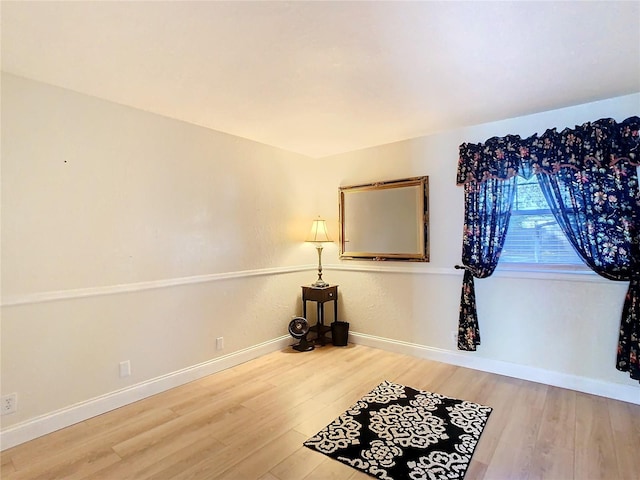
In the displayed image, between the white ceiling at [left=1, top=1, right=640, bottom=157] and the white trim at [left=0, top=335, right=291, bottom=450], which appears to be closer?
the white ceiling at [left=1, top=1, right=640, bottom=157]

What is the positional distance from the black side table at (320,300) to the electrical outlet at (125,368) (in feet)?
6.57

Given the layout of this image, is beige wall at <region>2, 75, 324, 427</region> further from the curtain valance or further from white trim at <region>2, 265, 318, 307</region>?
the curtain valance

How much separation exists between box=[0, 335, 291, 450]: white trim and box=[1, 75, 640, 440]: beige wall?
0.05 meters

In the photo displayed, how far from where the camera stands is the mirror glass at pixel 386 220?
11.9ft

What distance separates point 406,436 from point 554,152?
8.42 feet

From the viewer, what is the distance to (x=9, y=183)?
6.98 ft

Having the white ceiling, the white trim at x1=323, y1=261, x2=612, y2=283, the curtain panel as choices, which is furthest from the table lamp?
the curtain panel

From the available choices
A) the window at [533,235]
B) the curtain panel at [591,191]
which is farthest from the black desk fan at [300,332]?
the window at [533,235]

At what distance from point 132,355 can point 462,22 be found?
125 inches

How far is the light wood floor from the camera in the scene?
187cm

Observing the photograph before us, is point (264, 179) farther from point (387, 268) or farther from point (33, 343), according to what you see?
point (33, 343)

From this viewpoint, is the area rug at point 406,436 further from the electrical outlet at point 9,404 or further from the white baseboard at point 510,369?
the electrical outlet at point 9,404

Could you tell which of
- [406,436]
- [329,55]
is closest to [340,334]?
Answer: [406,436]

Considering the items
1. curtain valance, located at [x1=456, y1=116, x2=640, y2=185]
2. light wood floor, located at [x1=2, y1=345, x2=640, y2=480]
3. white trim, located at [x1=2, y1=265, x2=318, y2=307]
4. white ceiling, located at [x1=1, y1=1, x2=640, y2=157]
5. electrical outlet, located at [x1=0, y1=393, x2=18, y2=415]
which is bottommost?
light wood floor, located at [x1=2, y1=345, x2=640, y2=480]
